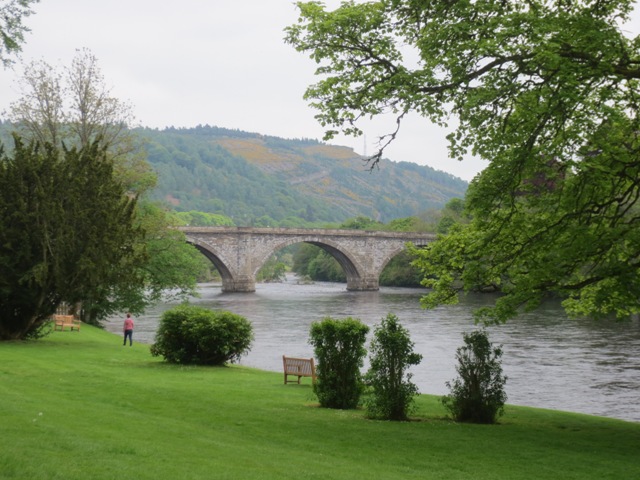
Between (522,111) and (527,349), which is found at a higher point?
(522,111)

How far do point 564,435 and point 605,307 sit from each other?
284cm

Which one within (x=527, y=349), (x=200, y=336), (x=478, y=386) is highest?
(x=200, y=336)

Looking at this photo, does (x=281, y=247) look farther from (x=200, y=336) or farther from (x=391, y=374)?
(x=391, y=374)

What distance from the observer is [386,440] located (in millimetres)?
12609

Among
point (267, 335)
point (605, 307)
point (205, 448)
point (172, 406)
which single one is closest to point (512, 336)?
point (267, 335)

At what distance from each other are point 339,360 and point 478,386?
292 centimetres

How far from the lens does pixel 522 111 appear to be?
1305 cm

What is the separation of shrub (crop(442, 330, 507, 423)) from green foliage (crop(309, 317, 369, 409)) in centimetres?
214

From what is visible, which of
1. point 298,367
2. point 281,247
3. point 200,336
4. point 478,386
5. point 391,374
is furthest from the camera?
point 281,247

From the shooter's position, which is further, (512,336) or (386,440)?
(512,336)

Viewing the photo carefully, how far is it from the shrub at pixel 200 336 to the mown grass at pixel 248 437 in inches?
143

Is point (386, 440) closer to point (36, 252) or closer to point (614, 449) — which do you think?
point (614, 449)

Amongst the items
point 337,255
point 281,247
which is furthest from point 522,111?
point 337,255

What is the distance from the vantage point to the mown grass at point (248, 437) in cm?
884
